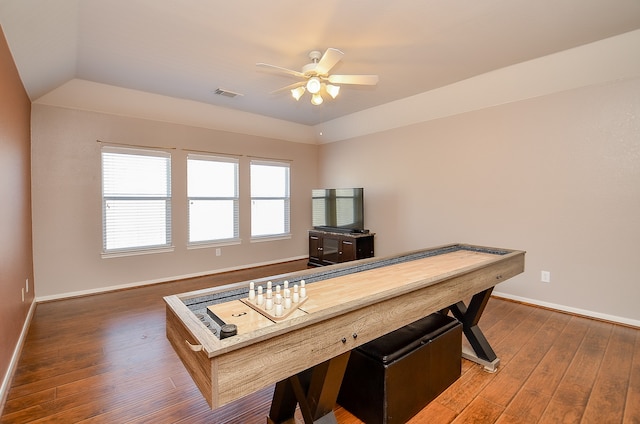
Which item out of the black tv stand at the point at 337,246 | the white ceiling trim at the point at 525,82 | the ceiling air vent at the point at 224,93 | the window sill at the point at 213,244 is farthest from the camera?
the black tv stand at the point at 337,246

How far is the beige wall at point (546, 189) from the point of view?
122 inches

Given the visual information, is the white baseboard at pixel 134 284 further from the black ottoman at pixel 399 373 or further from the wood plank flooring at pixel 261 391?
the black ottoman at pixel 399 373

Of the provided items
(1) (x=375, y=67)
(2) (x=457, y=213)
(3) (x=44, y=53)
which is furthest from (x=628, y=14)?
(3) (x=44, y=53)

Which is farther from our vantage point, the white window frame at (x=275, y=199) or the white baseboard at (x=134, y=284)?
the white window frame at (x=275, y=199)

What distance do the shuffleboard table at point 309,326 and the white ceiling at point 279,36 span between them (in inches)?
79.8

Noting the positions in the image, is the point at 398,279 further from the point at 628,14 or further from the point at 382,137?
the point at 382,137

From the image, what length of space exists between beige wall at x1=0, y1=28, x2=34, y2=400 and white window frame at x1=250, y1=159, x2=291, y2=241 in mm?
3029

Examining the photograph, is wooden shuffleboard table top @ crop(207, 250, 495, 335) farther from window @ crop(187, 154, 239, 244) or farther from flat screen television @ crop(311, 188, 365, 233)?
window @ crop(187, 154, 239, 244)

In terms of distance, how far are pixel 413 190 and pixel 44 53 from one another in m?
4.68

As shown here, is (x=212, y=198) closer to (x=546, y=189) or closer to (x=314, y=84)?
(x=314, y=84)

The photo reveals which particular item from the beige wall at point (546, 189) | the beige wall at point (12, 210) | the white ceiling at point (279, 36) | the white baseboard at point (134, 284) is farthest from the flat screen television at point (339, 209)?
the beige wall at point (12, 210)

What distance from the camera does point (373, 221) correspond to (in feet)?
18.1

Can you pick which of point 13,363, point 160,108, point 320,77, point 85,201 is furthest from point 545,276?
point 85,201

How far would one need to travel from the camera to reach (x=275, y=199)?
19.6ft
